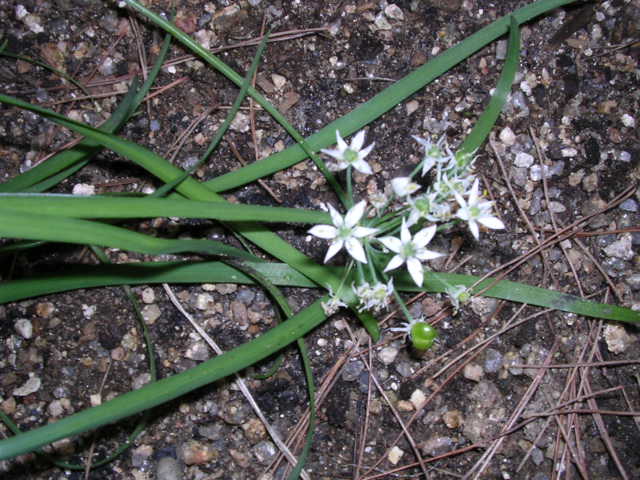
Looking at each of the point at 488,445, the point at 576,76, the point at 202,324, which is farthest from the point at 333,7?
the point at 488,445

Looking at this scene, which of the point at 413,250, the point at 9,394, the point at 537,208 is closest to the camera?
the point at 413,250

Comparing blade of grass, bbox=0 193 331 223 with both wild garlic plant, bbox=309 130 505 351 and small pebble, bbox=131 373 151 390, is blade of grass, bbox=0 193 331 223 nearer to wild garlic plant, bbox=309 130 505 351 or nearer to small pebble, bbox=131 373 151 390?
wild garlic plant, bbox=309 130 505 351

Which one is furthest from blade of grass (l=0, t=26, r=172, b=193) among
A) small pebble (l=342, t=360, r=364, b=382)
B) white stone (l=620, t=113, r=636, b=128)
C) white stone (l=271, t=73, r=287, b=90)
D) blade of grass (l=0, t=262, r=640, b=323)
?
white stone (l=620, t=113, r=636, b=128)

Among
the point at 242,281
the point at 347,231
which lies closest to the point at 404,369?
the point at 242,281

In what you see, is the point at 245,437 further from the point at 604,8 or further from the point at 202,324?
the point at 604,8

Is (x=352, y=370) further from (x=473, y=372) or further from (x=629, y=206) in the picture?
(x=629, y=206)

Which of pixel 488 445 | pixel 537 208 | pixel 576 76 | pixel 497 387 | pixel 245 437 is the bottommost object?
pixel 488 445

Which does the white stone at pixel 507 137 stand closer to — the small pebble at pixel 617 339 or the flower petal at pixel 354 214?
the small pebble at pixel 617 339
